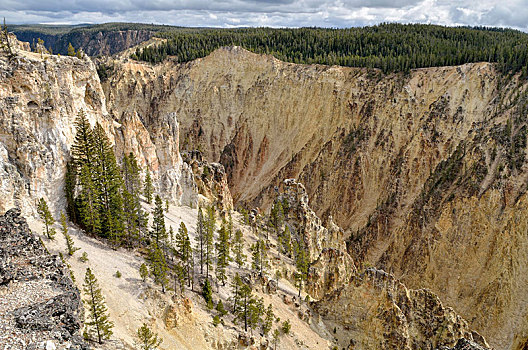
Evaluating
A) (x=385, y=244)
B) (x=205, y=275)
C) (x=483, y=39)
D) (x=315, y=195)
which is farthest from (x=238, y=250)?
(x=483, y=39)

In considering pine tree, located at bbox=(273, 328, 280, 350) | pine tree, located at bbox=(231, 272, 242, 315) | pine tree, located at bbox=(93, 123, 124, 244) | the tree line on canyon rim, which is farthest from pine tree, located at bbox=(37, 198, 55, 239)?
pine tree, located at bbox=(273, 328, 280, 350)

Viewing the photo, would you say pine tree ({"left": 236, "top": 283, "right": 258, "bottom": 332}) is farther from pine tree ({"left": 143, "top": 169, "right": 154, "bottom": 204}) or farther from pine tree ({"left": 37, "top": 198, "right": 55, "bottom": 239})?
pine tree ({"left": 143, "top": 169, "right": 154, "bottom": 204})

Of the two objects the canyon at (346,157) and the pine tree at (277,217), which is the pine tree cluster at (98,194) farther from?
the pine tree at (277,217)

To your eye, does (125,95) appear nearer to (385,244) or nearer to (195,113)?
(195,113)

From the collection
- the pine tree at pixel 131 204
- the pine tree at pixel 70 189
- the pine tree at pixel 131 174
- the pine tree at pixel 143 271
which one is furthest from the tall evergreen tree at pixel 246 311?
the pine tree at pixel 70 189

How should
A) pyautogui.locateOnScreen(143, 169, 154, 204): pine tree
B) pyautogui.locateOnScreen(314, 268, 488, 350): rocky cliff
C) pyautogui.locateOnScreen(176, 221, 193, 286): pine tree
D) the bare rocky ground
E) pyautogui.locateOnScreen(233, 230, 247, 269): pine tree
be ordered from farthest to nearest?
pyautogui.locateOnScreen(143, 169, 154, 204): pine tree → pyautogui.locateOnScreen(233, 230, 247, 269): pine tree → pyautogui.locateOnScreen(314, 268, 488, 350): rocky cliff → pyautogui.locateOnScreen(176, 221, 193, 286): pine tree → the bare rocky ground

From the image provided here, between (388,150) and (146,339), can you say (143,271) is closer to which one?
(146,339)
